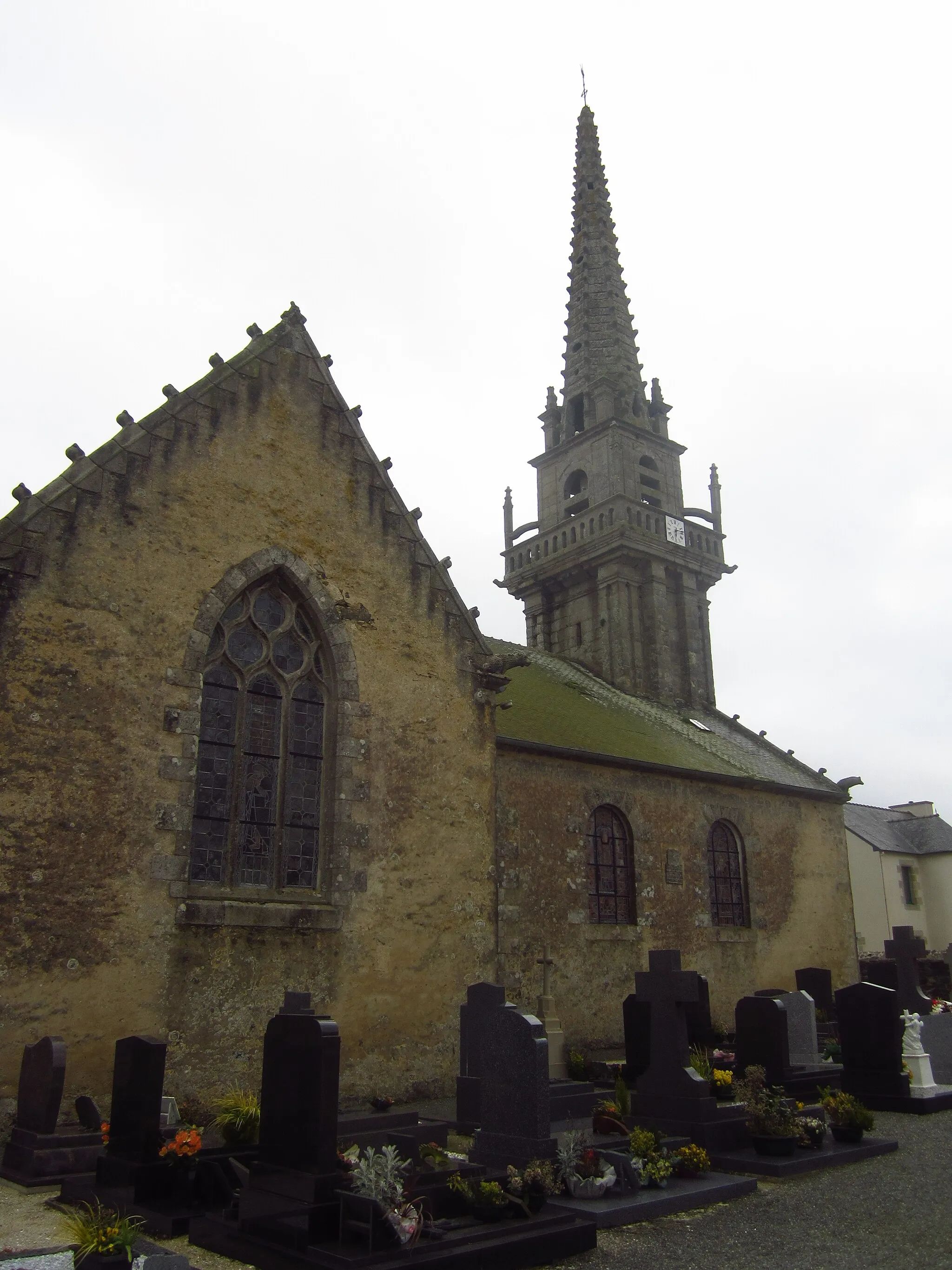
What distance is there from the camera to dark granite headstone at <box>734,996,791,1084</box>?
1170 centimetres

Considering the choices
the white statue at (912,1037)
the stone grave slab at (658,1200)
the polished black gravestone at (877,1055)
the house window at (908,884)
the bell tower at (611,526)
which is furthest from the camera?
the house window at (908,884)

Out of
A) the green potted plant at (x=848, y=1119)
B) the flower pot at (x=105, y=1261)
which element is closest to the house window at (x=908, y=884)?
the green potted plant at (x=848, y=1119)

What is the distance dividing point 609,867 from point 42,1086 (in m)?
10.5

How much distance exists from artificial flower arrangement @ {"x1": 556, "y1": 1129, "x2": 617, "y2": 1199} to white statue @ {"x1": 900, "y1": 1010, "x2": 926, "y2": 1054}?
273 inches

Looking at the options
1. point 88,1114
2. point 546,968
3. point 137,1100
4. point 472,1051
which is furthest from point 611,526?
point 137,1100

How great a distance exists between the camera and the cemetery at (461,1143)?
6.61 metres

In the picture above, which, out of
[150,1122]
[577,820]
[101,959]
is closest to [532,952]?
[577,820]

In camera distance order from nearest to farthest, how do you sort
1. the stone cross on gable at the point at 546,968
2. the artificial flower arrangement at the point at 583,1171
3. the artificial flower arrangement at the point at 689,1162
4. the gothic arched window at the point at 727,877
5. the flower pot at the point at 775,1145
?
the artificial flower arrangement at the point at 583,1171, the artificial flower arrangement at the point at 689,1162, the flower pot at the point at 775,1145, the stone cross on gable at the point at 546,968, the gothic arched window at the point at 727,877

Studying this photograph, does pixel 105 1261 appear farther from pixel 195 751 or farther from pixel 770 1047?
pixel 770 1047

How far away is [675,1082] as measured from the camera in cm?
1022

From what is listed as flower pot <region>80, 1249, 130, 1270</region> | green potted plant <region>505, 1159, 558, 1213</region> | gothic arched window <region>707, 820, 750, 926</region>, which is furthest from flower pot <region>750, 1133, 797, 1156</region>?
gothic arched window <region>707, 820, 750, 926</region>

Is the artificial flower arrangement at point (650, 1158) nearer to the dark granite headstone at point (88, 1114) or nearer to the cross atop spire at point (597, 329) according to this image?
the dark granite headstone at point (88, 1114)

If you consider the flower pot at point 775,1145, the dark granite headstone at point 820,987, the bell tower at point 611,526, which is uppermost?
the bell tower at point 611,526

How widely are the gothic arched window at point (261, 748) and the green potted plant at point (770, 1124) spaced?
5.66 m
